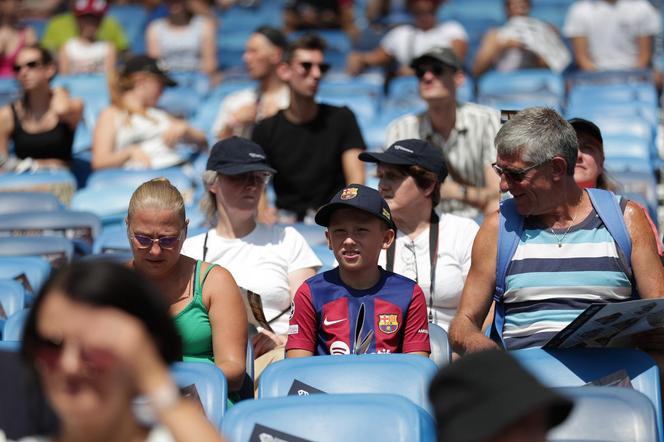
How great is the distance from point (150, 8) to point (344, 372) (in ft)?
29.5

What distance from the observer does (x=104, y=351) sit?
67.9 inches

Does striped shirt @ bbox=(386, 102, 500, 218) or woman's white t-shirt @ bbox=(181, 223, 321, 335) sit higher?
striped shirt @ bbox=(386, 102, 500, 218)

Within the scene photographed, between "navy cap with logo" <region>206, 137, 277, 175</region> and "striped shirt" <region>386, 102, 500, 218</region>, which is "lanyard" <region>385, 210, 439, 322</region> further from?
"striped shirt" <region>386, 102, 500, 218</region>

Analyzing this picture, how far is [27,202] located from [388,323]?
3146 millimetres

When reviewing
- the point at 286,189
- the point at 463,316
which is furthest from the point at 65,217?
the point at 463,316

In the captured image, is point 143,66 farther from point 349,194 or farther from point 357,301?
point 357,301

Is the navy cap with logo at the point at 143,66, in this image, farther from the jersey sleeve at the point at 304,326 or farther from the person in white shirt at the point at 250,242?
the jersey sleeve at the point at 304,326

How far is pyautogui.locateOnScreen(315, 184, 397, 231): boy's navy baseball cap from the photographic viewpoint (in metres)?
3.82

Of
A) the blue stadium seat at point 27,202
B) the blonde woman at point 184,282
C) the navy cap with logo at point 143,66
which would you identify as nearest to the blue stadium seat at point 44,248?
the blue stadium seat at point 27,202

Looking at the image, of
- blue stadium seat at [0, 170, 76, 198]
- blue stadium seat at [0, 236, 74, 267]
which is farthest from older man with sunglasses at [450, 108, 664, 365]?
blue stadium seat at [0, 170, 76, 198]

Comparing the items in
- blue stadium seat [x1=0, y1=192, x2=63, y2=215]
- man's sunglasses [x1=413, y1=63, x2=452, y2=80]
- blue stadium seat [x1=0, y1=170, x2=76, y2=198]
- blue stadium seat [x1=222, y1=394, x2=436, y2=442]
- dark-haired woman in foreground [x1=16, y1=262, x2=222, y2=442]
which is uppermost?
dark-haired woman in foreground [x1=16, y1=262, x2=222, y2=442]

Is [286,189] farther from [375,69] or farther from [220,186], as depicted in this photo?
[375,69]

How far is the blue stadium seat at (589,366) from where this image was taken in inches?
133

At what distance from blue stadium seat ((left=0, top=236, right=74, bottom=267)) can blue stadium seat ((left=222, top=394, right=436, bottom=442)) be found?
2.50 m
